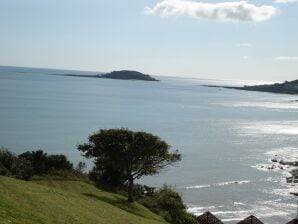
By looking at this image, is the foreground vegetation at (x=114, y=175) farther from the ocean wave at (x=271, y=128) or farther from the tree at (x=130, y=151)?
the ocean wave at (x=271, y=128)

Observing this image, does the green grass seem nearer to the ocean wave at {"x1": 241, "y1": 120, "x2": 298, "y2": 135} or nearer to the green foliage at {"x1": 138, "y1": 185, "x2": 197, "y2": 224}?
the green foliage at {"x1": 138, "y1": 185, "x2": 197, "y2": 224}

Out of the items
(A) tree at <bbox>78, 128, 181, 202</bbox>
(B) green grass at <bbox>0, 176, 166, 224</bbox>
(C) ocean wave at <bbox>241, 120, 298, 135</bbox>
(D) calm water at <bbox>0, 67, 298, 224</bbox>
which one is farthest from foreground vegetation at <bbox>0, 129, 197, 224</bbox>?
(C) ocean wave at <bbox>241, 120, 298, 135</bbox>

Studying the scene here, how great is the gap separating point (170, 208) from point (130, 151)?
5353mm

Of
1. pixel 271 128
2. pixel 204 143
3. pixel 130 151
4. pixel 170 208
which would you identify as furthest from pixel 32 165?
pixel 271 128

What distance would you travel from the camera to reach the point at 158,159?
37750mm

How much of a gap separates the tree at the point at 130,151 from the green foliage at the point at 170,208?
2.17 m

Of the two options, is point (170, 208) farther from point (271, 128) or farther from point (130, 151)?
point (271, 128)

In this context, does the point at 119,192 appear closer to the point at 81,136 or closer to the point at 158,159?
the point at 158,159

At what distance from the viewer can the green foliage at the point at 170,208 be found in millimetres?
36263

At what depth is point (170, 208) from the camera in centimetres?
3719

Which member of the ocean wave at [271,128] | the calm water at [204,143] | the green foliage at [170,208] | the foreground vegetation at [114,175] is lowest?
the calm water at [204,143]

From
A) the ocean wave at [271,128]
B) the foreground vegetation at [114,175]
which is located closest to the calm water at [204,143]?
the ocean wave at [271,128]

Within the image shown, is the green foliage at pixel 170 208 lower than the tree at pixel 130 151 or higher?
lower

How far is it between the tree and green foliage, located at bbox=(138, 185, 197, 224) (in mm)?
2165
